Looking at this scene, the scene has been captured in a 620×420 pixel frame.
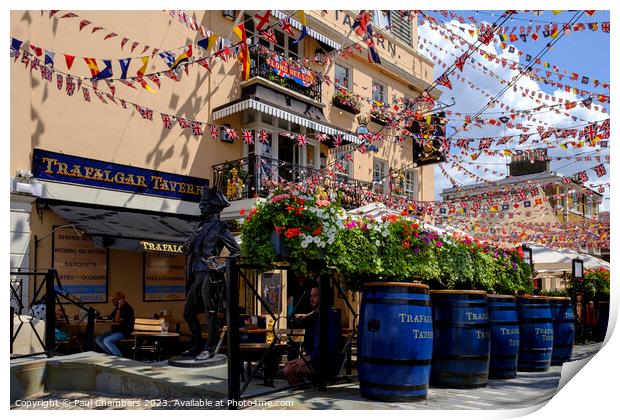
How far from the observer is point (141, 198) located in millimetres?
10867

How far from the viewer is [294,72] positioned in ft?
45.6

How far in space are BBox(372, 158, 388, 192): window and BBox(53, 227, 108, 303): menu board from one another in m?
8.73

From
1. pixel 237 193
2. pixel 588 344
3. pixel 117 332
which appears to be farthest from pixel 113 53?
pixel 588 344

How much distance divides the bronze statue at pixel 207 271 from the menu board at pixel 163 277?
4784 millimetres

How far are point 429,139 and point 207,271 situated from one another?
7.11m

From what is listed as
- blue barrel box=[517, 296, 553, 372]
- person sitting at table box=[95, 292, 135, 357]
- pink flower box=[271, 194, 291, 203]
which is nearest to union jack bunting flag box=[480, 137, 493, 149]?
blue barrel box=[517, 296, 553, 372]

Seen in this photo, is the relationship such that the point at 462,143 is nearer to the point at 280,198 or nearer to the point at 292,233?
the point at 280,198

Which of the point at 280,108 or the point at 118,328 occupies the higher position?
the point at 280,108

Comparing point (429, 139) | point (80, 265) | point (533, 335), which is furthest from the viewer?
point (429, 139)

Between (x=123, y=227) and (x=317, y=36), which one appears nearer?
(x=123, y=227)

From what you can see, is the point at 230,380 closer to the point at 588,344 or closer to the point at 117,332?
the point at 117,332

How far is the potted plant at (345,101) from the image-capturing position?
15.6 m

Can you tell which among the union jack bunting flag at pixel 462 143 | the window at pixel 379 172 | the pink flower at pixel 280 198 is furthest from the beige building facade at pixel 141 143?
the pink flower at pixel 280 198

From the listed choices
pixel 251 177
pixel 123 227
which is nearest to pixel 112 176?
pixel 123 227
